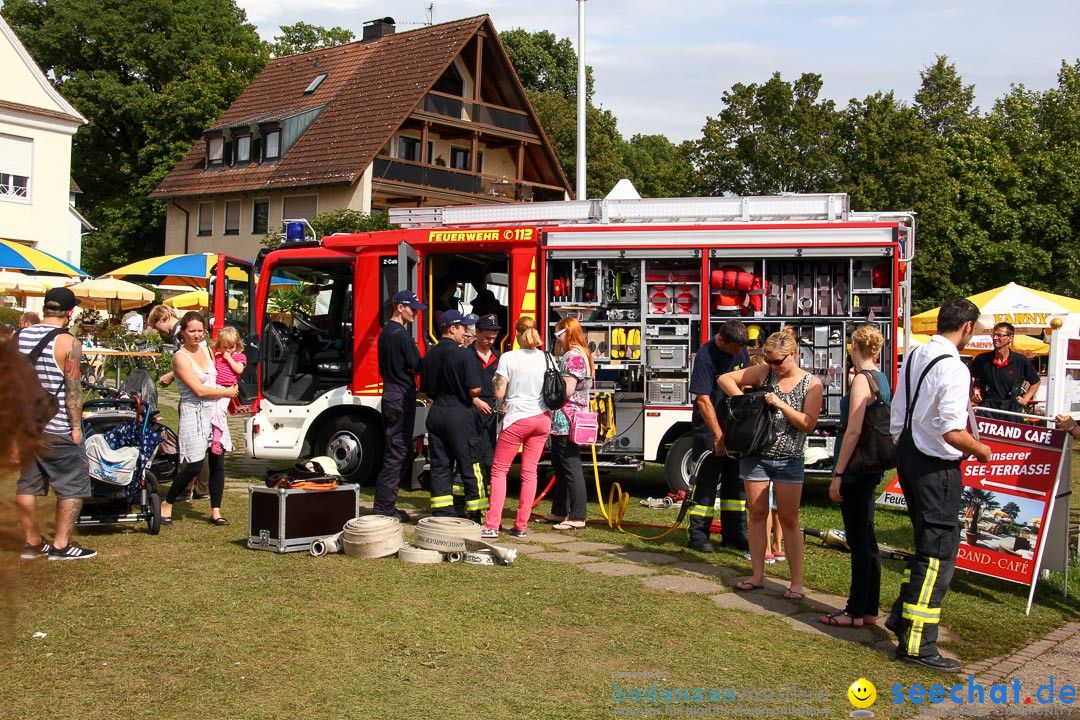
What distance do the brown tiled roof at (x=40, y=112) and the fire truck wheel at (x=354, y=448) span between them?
79.4 ft

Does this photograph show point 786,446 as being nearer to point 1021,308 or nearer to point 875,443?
point 875,443

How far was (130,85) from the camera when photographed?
51000 millimetres

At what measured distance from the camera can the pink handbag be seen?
9453mm

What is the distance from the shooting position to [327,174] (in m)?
39.8

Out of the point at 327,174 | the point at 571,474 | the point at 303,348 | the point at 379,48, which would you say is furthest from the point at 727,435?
the point at 379,48

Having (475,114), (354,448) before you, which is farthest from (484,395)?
(475,114)

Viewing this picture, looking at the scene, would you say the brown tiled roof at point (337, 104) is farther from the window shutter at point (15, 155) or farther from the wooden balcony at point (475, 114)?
the window shutter at point (15, 155)

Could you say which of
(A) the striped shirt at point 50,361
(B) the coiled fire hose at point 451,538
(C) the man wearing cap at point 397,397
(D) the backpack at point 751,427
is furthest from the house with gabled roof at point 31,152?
(D) the backpack at point 751,427

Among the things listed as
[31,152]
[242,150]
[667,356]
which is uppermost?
[242,150]

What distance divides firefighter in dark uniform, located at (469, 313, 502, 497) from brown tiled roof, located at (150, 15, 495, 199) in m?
29.2

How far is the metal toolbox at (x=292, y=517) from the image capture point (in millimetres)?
7969

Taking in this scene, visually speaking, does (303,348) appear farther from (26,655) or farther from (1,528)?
(1,528)

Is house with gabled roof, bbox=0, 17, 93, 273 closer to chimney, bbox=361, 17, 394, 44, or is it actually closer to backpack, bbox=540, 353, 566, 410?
chimney, bbox=361, 17, 394, 44

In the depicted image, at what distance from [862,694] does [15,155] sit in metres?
32.2
